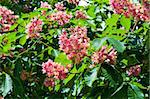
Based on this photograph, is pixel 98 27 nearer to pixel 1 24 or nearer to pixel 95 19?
pixel 95 19

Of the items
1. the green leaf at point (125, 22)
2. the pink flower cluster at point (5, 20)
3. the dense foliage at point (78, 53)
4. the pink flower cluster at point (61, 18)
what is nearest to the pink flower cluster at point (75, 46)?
the dense foliage at point (78, 53)

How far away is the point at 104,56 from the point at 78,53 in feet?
0.47

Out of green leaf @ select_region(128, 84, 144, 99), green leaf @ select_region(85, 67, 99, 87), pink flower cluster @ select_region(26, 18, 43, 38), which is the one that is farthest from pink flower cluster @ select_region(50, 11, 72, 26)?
green leaf @ select_region(128, 84, 144, 99)

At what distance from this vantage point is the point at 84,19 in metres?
2.38

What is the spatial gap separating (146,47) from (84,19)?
0.48 m

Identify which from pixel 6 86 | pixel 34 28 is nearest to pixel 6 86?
pixel 6 86

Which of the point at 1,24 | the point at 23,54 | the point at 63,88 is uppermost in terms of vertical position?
the point at 1,24

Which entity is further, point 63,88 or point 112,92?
point 63,88

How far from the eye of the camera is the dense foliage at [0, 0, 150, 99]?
5.98 ft

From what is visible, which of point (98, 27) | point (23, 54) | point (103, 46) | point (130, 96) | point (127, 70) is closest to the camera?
point (130, 96)

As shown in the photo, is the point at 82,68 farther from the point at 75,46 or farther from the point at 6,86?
the point at 6,86

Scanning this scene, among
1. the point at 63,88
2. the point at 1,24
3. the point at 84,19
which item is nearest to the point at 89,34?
the point at 84,19

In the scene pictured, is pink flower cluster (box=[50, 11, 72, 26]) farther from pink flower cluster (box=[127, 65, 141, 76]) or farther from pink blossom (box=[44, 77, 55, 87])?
pink flower cluster (box=[127, 65, 141, 76])

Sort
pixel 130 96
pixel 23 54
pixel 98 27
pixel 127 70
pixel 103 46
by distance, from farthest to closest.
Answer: pixel 98 27, pixel 23 54, pixel 127 70, pixel 103 46, pixel 130 96
